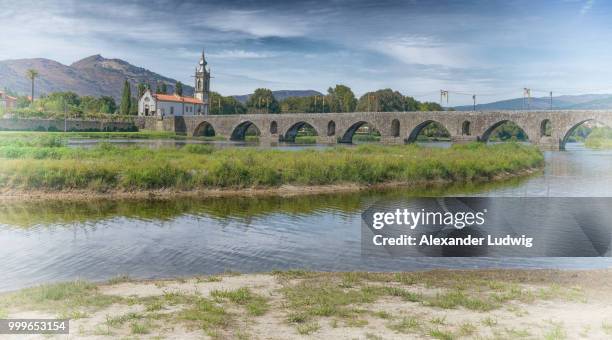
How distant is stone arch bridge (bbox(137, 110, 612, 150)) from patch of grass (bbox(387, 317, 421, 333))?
50.3 meters

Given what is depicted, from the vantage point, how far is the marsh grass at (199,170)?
1748cm

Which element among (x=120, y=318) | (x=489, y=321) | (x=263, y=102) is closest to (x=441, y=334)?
(x=489, y=321)

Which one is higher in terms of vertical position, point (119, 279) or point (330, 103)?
point (330, 103)

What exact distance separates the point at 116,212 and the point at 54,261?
550cm

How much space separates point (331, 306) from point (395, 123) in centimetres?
6153

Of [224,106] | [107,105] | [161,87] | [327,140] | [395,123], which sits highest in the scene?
[161,87]

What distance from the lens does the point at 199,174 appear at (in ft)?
63.2

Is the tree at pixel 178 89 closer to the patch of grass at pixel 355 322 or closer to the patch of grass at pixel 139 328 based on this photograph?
the patch of grass at pixel 139 328

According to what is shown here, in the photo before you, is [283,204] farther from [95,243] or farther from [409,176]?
[409,176]

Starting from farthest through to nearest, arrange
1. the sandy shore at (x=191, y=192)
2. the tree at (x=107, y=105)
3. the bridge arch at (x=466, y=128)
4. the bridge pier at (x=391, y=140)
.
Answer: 1. the tree at (x=107, y=105)
2. the bridge pier at (x=391, y=140)
3. the bridge arch at (x=466, y=128)
4. the sandy shore at (x=191, y=192)

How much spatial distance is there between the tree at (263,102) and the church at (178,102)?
896 cm

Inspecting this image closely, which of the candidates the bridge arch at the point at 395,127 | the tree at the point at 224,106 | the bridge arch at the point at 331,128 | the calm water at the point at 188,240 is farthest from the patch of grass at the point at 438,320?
the tree at the point at 224,106

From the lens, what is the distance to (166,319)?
5824mm

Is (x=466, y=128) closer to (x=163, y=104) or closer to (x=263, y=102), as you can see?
(x=263, y=102)
